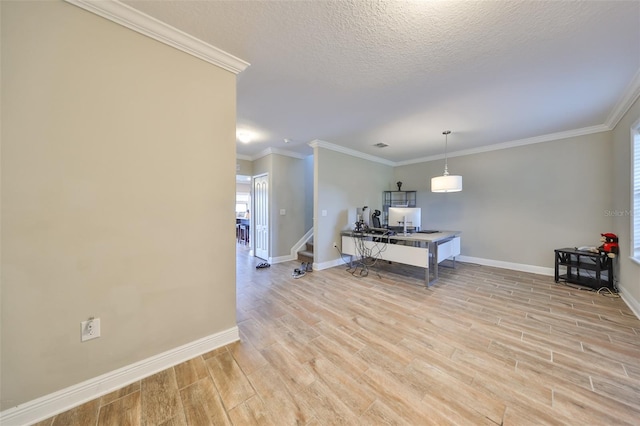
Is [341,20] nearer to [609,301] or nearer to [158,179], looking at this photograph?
[158,179]

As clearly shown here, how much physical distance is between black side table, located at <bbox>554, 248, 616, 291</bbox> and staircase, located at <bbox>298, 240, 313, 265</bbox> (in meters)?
4.21

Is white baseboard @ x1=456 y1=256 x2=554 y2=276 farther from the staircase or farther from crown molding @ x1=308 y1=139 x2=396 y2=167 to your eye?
the staircase

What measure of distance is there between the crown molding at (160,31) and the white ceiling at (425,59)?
0.05 meters

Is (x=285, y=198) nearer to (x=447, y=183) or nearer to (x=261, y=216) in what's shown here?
(x=261, y=216)

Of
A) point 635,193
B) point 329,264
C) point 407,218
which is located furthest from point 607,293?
point 329,264

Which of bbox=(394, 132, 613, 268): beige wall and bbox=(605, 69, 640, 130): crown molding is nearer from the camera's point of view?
bbox=(605, 69, 640, 130): crown molding

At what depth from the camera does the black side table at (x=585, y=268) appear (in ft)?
9.86

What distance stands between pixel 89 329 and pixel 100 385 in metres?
0.38

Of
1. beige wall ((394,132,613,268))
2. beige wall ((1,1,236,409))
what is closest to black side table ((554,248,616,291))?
beige wall ((394,132,613,268))

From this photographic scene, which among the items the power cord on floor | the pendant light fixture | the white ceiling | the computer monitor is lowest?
the power cord on floor

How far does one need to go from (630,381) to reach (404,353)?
1.46 m

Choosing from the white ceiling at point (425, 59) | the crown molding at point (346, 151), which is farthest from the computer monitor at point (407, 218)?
the crown molding at point (346, 151)

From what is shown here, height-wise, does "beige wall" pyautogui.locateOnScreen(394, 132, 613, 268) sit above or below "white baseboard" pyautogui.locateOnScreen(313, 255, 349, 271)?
above

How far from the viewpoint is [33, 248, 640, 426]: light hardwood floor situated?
1.24m
